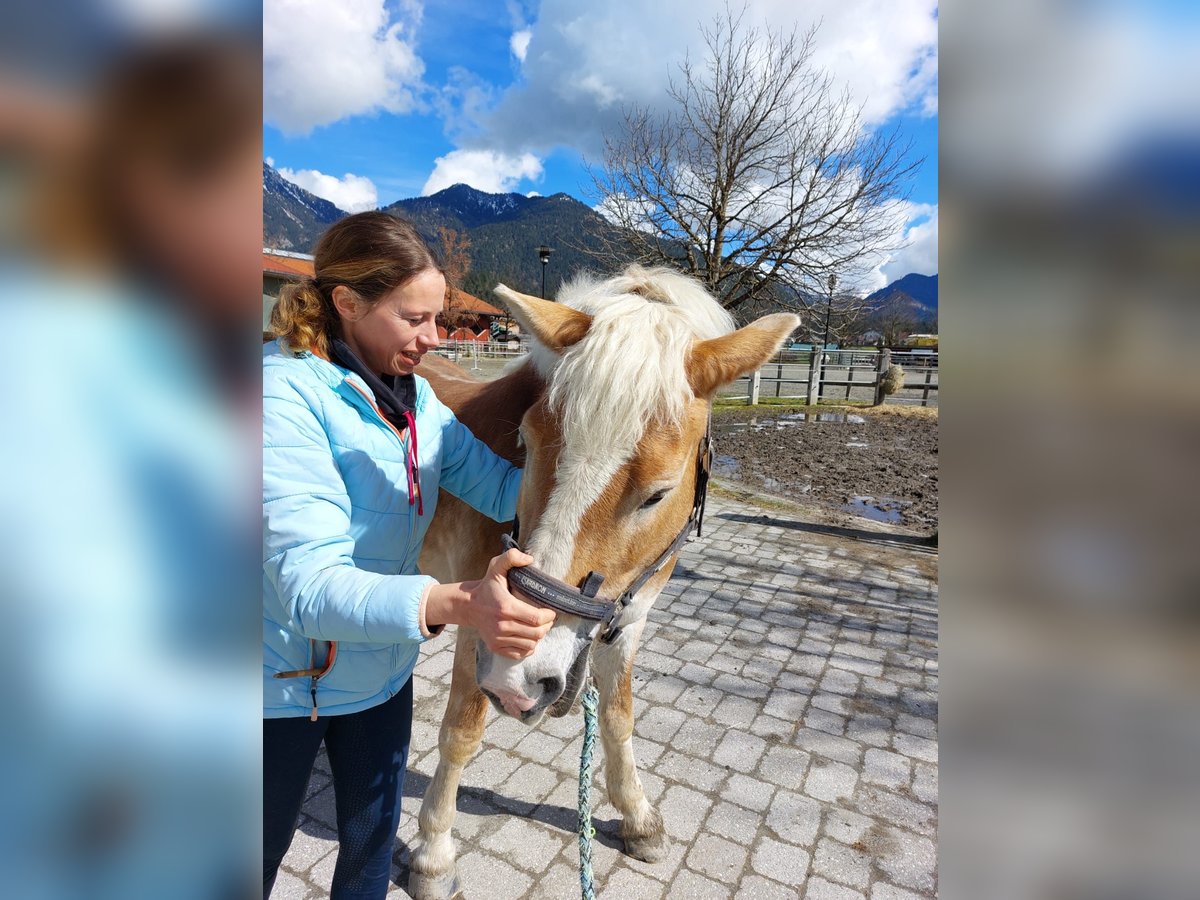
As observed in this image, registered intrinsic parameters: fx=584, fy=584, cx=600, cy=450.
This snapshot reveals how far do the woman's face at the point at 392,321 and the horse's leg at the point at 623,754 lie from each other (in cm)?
163

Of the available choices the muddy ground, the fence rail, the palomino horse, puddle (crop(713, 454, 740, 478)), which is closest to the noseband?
the palomino horse

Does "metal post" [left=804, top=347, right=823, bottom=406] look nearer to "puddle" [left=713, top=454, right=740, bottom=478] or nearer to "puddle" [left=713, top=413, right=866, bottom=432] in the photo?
"puddle" [left=713, top=413, right=866, bottom=432]

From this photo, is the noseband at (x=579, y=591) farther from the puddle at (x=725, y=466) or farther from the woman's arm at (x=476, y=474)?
the puddle at (x=725, y=466)

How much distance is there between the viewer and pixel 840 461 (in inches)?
439

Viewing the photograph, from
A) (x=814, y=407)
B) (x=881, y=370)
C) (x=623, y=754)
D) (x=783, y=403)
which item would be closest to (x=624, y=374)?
(x=623, y=754)

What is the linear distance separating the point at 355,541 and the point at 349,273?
766mm

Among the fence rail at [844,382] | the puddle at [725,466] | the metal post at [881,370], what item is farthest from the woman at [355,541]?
the metal post at [881,370]

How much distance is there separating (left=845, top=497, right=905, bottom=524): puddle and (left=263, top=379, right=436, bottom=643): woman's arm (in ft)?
26.3

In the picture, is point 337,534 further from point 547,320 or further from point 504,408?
point 504,408

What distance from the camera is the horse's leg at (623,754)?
8.77 feet
